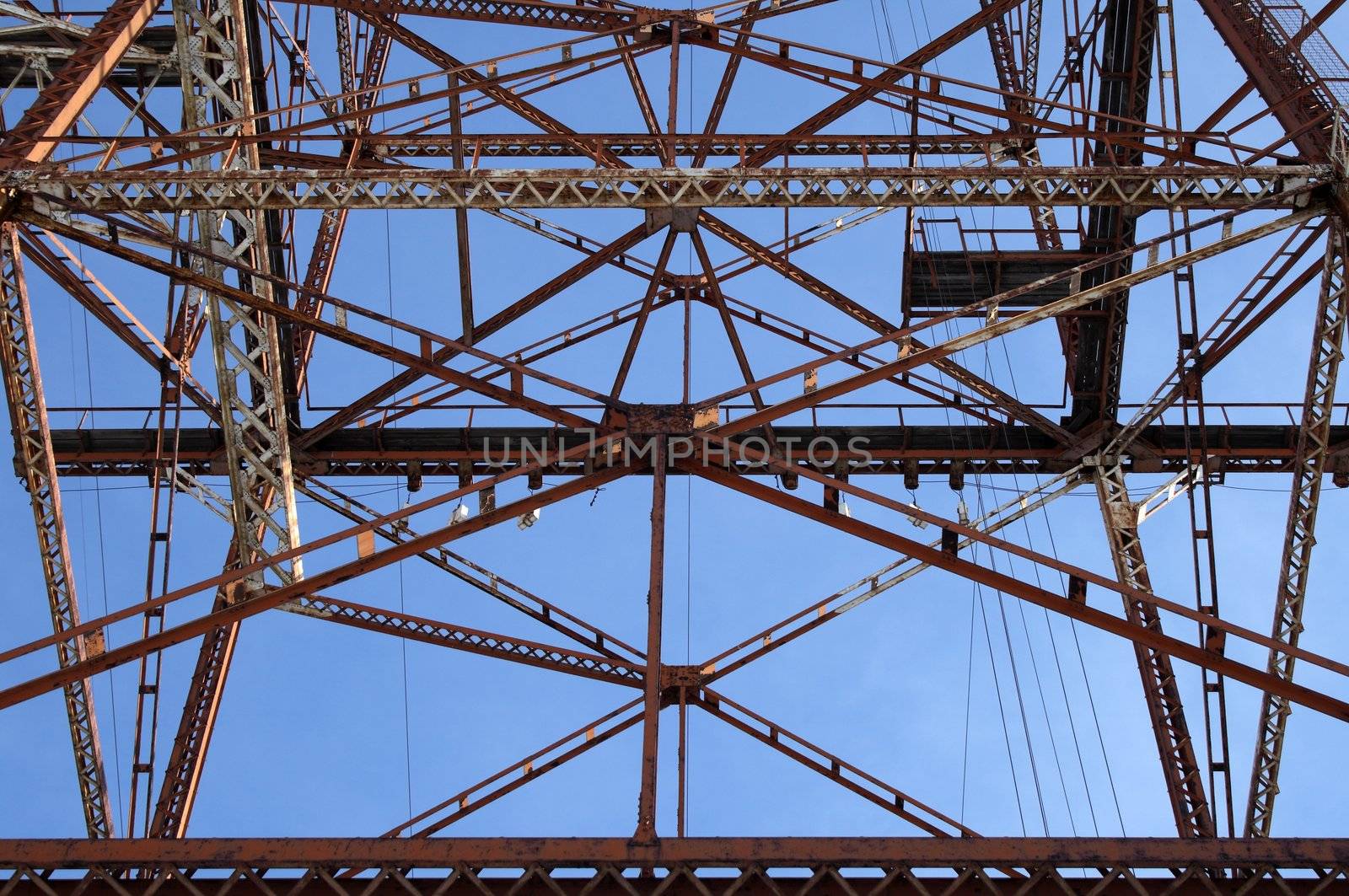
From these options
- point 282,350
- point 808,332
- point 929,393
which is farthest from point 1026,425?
point 282,350

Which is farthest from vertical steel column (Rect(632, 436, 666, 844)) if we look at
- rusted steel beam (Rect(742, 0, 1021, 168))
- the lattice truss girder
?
rusted steel beam (Rect(742, 0, 1021, 168))

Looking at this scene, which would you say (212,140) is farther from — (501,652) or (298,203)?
(501,652)

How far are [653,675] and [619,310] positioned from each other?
10723 mm

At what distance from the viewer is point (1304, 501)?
19547 millimetres

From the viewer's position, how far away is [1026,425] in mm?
25453

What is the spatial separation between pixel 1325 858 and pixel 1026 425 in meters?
12.3

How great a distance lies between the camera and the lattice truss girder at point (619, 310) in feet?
58.3

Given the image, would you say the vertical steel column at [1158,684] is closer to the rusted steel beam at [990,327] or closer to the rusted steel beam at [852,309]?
the rusted steel beam at [852,309]

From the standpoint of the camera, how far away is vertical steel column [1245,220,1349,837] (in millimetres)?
18641

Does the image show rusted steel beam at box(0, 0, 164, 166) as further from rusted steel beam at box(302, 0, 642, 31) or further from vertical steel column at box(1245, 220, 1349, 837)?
vertical steel column at box(1245, 220, 1349, 837)

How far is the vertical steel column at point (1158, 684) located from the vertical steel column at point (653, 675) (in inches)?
270

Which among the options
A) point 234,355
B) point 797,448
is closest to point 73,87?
point 234,355

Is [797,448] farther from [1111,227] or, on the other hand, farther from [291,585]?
[291,585]

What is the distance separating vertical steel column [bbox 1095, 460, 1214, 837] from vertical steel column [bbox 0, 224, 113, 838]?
12739mm
